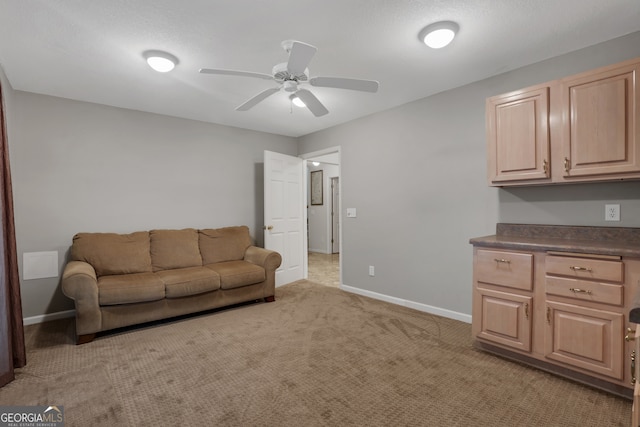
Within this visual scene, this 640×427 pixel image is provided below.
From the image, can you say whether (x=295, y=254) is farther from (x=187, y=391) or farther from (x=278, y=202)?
(x=187, y=391)

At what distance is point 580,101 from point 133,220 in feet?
14.7

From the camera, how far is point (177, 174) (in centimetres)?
418

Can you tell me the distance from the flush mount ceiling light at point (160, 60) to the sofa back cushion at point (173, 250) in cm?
197

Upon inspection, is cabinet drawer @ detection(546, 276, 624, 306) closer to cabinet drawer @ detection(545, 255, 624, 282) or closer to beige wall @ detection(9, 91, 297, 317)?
cabinet drawer @ detection(545, 255, 624, 282)

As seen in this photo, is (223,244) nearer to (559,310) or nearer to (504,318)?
(504,318)

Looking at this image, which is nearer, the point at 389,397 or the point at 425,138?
the point at 389,397

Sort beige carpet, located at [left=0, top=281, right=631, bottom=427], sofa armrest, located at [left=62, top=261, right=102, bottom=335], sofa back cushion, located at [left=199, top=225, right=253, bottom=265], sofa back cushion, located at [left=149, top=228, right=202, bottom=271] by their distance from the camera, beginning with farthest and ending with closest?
sofa back cushion, located at [left=199, top=225, right=253, bottom=265]
sofa back cushion, located at [left=149, top=228, right=202, bottom=271]
sofa armrest, located at [left=62, top=261, right=102, bottom=335]
beige carpet, located at [left=0, top=281, right=631, bottom=427]

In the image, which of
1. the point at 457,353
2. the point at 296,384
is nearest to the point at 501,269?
the point at 457,353

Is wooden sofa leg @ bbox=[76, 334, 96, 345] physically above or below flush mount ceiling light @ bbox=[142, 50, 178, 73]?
below

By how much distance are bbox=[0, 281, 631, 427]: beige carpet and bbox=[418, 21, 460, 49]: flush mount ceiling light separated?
2326mm

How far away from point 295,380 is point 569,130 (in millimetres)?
2590

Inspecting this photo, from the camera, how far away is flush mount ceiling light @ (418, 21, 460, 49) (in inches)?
83.0

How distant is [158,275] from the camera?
331 cm

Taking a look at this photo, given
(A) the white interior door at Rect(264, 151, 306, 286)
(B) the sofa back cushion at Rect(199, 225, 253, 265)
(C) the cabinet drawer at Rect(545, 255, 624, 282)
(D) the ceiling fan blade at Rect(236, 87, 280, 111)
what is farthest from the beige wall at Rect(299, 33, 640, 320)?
(D) the ceiling fan blade at Rect(236, 87, 280, 111)
